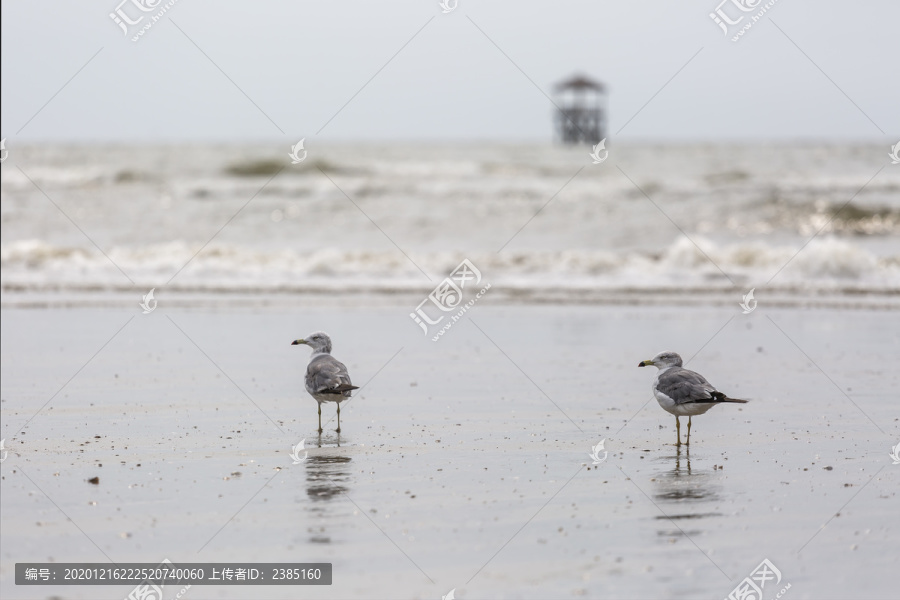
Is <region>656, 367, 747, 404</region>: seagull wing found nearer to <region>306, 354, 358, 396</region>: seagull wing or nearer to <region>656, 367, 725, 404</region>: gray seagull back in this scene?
<region>656, 367, 725, 404</region>: gray seagull back

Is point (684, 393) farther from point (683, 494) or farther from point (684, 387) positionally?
point (683, 494)

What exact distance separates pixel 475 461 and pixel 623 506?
1.15 m

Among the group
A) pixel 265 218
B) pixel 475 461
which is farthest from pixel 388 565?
pixel 265 218

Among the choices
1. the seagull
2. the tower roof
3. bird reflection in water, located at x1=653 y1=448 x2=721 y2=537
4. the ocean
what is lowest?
bird reflection in water, located at x1=653 y1=448 x2=721 y2=537

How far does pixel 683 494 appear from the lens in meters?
5.25

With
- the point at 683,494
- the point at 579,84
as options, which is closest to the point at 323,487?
the point at 683,494

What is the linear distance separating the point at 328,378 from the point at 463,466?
125 centimetres

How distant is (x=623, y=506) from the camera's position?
5.04 metres

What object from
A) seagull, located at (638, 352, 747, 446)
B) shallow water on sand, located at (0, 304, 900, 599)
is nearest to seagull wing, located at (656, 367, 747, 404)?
seagull, located at (638, 352, 747, 446)

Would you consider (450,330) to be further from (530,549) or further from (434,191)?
(434,191)

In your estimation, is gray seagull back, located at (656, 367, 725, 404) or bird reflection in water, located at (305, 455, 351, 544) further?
gray seagull back, located at (656, 367, 725, 404)

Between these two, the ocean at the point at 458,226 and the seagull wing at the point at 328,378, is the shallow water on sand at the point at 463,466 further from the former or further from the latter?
the ocean at the point at 458,226

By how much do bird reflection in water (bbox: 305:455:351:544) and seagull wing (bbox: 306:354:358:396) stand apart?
57cm

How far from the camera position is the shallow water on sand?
14.0ft
